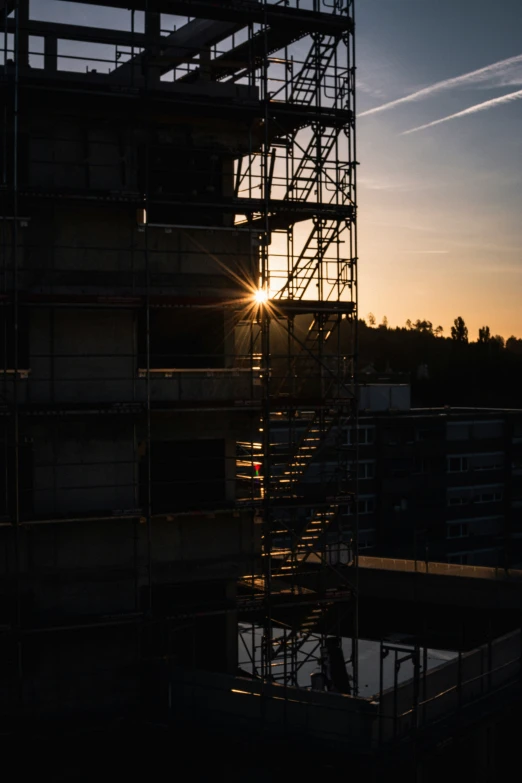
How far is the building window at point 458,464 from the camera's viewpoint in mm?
56938

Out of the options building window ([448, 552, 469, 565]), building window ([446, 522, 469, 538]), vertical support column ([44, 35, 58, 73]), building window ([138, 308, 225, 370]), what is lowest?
building window ([448, 552, 469, 565])

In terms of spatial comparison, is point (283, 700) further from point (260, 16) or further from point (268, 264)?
point (260, 16)

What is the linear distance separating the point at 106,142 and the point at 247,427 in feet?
23.6

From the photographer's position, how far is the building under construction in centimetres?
2003

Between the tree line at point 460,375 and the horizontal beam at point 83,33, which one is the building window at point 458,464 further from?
the horizontal beam at point 83,33

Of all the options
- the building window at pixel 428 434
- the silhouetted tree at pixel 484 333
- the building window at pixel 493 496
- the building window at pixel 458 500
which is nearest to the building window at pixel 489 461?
the building window at pixel 493 496

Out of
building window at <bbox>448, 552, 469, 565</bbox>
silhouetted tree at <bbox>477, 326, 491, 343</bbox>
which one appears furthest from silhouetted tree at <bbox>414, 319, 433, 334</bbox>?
building window at <bbox>448, 552, 469, 565</bbox>

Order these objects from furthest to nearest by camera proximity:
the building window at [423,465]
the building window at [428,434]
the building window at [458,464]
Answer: the building window at [458,464] < the building window at [428,434] < the building window at [423,465]

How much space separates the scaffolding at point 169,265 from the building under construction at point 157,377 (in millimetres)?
55

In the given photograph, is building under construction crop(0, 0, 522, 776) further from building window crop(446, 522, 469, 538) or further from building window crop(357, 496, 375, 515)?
building window crop(446, 522, 469, 538)

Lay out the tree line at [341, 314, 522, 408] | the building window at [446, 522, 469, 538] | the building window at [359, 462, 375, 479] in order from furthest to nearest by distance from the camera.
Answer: the tree line at [341, 314, 522, 408]
the building window at [446, 522, 469, 538]
the building window at [359, 462, 375, 479]

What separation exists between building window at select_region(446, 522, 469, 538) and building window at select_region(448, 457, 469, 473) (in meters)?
3.18

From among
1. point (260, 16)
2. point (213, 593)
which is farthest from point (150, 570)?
point (260, 16)

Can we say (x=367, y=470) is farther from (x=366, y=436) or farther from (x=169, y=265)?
(x=169, y=265)
